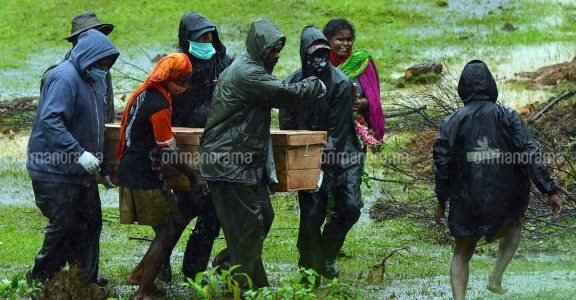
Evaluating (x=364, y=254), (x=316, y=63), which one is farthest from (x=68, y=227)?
(x=364, y=254)

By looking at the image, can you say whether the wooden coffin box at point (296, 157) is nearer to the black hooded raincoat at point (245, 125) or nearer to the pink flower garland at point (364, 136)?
the black hooded raincoat at point (245, 125)

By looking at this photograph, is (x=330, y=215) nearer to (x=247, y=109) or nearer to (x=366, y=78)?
(x=366, y=78)

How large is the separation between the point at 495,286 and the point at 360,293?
3.13ft

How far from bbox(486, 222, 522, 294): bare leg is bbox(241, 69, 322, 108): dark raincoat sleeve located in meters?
1.70

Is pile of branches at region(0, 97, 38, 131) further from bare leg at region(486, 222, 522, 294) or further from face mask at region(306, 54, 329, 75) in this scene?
bare leg at region(486, 222, 522, 294)

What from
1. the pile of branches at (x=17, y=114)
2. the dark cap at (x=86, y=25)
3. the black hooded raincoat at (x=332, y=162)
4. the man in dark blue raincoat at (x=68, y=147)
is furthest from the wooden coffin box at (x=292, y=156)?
the pile of branches at (x=17, y=114)

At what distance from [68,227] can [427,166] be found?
663 cm

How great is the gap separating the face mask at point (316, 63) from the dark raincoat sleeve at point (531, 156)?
155cm

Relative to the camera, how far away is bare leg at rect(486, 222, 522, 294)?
8.84 m

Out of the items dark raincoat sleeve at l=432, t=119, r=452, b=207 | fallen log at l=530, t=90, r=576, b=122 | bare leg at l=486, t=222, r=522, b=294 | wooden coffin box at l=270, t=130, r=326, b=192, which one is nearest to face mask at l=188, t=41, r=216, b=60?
wooden coffin box at l=270, t=130, r=326, b=192

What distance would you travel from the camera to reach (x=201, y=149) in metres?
8.63

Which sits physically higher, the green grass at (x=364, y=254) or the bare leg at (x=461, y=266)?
the bare leg at (x=461, y=266)

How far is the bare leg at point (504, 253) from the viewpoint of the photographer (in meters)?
8.84

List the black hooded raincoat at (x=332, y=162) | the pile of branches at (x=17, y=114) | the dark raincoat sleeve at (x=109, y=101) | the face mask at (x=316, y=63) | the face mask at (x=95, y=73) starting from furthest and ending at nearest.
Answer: the pile of branches at (x=17, y=114) < the dark raincoat sleeve at (x=109, y=101) < the black hooded raincoat at (x=332, y=162) < the face mask at (x=316, y=63) < the face mask at (x=95, y=73)
